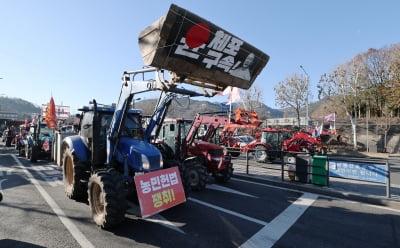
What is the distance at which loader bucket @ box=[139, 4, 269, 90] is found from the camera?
403 centimetres

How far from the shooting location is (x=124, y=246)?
3.99 metres

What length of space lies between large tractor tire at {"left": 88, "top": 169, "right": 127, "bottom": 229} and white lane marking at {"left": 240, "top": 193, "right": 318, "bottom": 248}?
224cm

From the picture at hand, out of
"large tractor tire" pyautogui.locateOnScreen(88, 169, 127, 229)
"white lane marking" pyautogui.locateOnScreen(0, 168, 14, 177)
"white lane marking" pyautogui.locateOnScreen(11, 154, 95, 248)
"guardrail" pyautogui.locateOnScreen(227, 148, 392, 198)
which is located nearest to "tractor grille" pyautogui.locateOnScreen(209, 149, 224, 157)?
"guardrail" pyautogui.locateOnScreen(227, 148, 392, 198)

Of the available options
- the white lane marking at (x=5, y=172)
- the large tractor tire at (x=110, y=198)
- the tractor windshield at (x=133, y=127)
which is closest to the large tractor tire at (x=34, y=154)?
the white lane marking at (x=5, y=172)

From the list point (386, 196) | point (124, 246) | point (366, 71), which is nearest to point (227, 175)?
point (386, 196)

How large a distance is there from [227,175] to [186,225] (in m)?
4.37

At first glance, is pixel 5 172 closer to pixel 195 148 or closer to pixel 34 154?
pixel 34 154

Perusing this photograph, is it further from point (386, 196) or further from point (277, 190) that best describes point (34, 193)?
point (386, 196)

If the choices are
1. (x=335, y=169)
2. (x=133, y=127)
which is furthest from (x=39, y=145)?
(x=335, y=169)

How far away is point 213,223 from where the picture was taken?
506 centimetres

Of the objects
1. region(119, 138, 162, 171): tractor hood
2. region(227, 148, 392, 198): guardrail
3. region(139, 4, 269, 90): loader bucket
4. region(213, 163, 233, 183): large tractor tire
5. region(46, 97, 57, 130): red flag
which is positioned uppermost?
region(139, 4, 269, 90): loader bucket

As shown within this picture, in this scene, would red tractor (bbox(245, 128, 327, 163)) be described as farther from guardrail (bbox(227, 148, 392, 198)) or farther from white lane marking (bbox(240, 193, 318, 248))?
white lane marking (bbox(240, 193, 318, 248))

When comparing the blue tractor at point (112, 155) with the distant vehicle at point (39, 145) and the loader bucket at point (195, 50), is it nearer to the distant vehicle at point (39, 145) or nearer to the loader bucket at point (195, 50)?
the loader bucket at point (195, 50)

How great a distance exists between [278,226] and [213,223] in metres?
1.32
